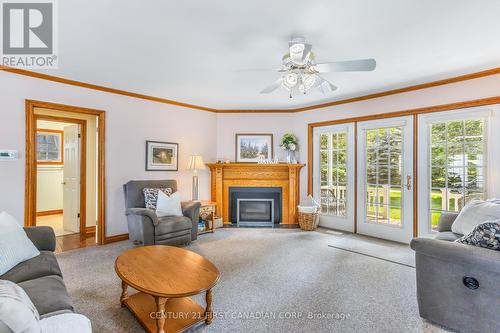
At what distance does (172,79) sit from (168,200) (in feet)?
5.90

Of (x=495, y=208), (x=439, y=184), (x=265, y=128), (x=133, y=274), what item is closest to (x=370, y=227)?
(x=439, y=184)

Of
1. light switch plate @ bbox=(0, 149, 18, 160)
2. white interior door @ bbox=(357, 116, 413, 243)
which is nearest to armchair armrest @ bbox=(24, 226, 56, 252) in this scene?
light switch plate @ bbox=(0, 149, 18, 160)

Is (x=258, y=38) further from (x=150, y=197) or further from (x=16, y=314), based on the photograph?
(x=150, y=197)

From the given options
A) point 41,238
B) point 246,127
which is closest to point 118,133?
point 41,238

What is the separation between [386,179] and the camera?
14.5ft

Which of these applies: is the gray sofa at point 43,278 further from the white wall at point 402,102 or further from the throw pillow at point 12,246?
the white wall at point 402,102

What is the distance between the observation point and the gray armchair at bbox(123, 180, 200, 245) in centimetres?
360

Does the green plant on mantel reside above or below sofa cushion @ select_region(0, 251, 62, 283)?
above

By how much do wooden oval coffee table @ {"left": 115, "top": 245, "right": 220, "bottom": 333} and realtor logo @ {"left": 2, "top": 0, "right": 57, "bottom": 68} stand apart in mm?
2166

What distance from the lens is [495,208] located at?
8.56 ft

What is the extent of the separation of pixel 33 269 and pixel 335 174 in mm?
4558

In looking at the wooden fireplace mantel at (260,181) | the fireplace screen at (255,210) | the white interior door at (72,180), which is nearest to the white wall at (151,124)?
the wooden fireplace mantel at (260,181)

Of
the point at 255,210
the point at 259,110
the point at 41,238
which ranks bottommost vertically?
the point at 255,210

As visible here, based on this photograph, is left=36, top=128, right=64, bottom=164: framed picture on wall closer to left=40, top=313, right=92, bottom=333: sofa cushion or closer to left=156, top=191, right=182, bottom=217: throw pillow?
left=156, top=191, right=182, bottom=217: throw pillow
